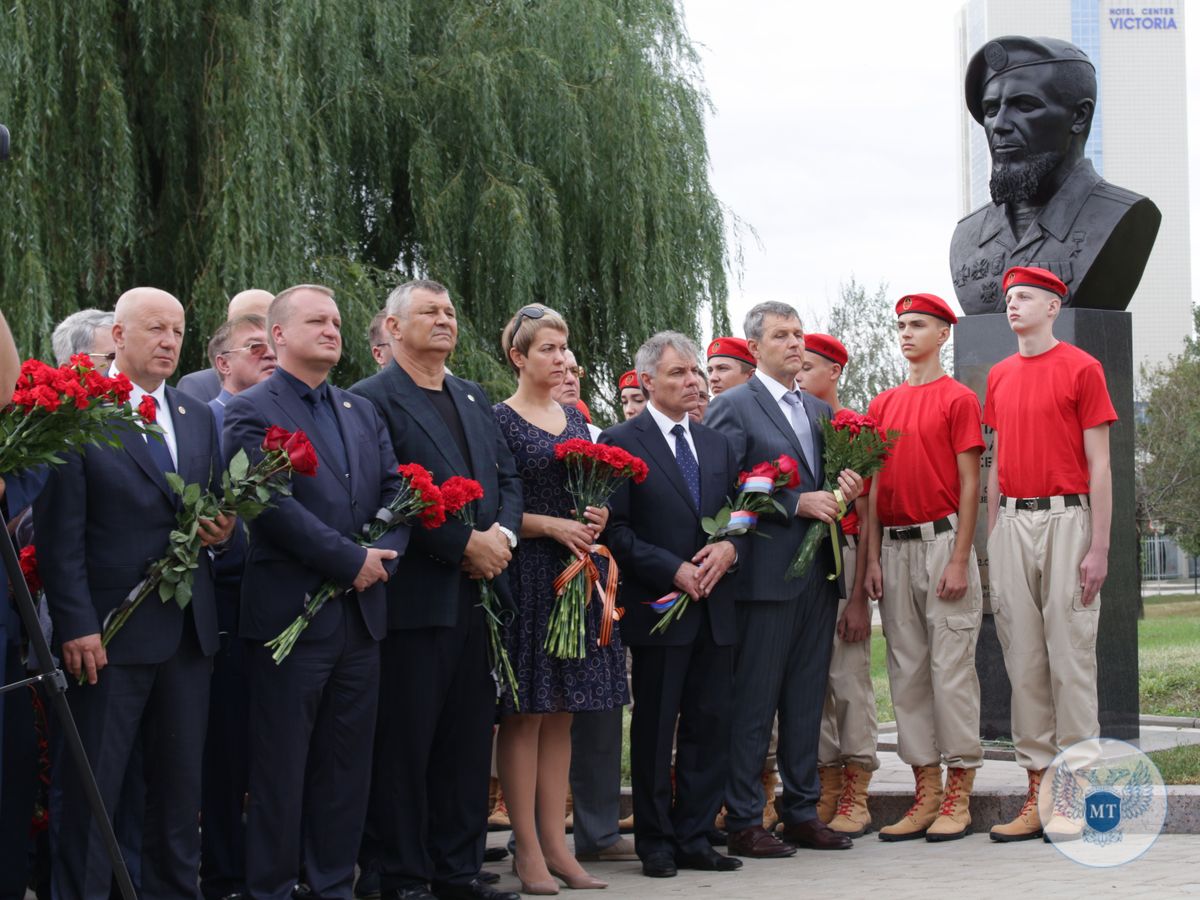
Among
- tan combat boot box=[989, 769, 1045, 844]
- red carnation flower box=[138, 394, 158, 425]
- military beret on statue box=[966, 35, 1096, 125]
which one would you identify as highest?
military beret on statue box=[966, 35, 1096, 125]

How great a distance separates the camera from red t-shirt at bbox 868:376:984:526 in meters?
6.96

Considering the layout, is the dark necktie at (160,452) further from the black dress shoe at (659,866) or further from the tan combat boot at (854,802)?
the tan combat boot at (854,802)

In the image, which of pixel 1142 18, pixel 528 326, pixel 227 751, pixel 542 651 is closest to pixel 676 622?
pixel 542 651

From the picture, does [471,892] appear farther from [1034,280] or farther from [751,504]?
[1034,280]

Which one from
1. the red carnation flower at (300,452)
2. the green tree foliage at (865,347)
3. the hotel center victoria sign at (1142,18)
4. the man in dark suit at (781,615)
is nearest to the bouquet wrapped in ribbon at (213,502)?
the red carnation flower at (300,452)

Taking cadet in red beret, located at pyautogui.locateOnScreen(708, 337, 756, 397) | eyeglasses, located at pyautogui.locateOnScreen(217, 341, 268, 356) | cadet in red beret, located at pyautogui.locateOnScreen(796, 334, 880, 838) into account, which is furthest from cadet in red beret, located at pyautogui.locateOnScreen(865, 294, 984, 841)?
eyeglasses, located at pyautogui.locateOnScreen(217, 341, 268, 356)

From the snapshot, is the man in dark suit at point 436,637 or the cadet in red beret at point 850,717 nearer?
the man in dark suit at point 436,637

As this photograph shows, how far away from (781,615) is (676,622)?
1.88 ft

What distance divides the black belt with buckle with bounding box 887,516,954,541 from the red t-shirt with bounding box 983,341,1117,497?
29 centimetres

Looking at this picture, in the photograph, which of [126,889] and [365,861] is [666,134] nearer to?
[365,861]

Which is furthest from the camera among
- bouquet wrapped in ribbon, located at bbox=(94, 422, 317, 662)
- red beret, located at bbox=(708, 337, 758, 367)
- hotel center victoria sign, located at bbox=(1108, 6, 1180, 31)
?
hotel center victoria sign, located at bbox=(1108, 6, 1180, 31)

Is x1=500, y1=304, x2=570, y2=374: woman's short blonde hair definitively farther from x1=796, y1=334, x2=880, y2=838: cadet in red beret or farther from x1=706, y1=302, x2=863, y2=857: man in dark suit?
x1=796, y1=334, x2=880, y2=838: cadet in red beret

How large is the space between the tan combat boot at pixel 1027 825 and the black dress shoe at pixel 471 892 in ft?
7.25

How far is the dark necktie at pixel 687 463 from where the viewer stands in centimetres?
663
